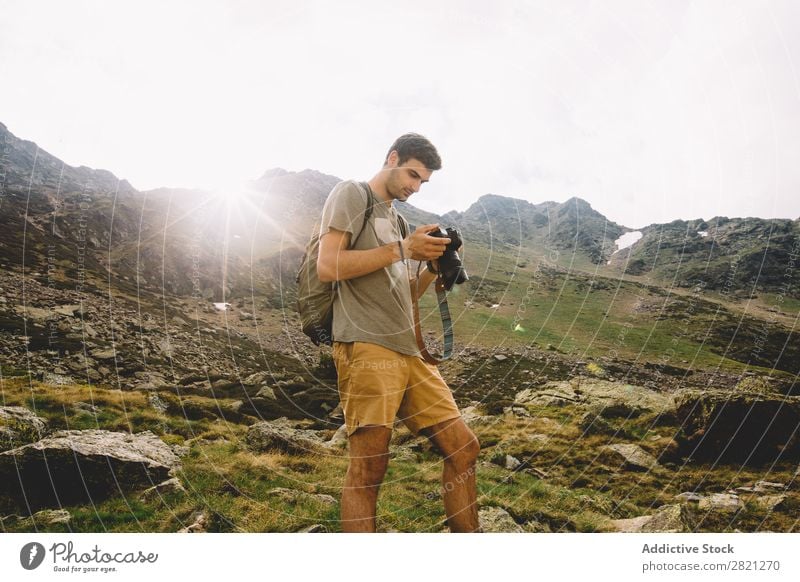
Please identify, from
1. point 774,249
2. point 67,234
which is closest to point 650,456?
point 67,234

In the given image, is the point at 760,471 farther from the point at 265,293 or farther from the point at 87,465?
the point at 265,293

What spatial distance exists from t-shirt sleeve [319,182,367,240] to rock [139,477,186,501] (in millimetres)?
4985

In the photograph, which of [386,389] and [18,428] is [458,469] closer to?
[386,389]

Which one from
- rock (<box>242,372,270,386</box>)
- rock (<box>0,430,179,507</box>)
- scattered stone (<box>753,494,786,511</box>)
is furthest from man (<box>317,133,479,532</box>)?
rock (<box>242,372,270,386</box>)

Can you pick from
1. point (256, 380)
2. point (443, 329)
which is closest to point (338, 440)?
point (443, 329)

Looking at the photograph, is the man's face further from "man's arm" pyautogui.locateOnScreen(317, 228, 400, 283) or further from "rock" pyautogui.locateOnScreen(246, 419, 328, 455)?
"rock" pyautogui.locateOnScreen(246, 419, 328, 455)

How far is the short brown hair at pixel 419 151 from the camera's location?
325cm

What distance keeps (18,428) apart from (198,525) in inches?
174

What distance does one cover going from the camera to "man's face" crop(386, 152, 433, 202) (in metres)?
3.24

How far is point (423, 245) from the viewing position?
2910 mm

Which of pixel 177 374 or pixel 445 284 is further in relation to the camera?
pixel 177 374

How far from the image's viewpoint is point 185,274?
41.6 m

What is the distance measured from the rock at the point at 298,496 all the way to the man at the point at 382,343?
3.38 metres
